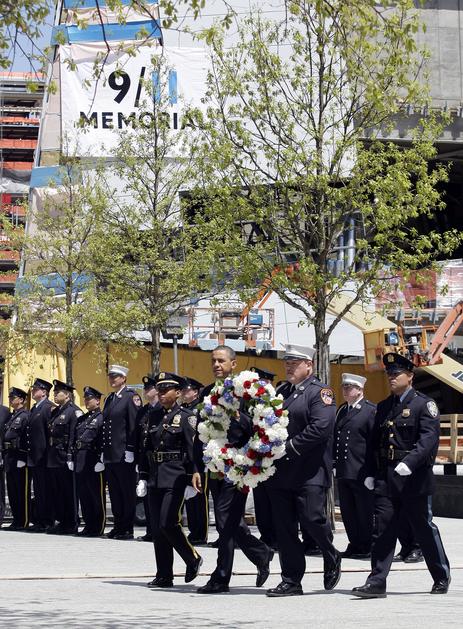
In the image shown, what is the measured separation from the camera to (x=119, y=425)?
17.2 m

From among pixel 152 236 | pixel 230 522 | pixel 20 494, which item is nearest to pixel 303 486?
pixel 230 522

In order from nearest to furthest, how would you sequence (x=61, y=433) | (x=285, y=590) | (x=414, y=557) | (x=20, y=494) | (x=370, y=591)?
(x=370, y=591)
(x=285, y=590)
(x=414, y=557)
(x=61, y=433)
(x=20, y=494)

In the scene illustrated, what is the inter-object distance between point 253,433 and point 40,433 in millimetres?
8575

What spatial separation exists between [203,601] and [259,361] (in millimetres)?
30482

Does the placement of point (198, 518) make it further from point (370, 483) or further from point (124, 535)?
point (370, 483)

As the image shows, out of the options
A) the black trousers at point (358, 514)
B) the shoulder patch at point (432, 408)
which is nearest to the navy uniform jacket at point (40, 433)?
the black trousers at point (358, 514)

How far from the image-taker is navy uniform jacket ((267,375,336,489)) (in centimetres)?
1076

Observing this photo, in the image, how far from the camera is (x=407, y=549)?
1398 centimetres

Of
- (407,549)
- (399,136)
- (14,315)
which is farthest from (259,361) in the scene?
(407,549)

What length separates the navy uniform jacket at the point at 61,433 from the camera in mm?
18484

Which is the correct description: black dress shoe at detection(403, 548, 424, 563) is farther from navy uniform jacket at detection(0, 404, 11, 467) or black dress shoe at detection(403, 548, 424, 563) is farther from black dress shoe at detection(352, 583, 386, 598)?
navy uniform jacket at detection(0, 404, 11, 467)

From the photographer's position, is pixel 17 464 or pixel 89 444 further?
pixel 17 464

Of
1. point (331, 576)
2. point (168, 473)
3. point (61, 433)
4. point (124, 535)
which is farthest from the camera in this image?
point (61, 433)

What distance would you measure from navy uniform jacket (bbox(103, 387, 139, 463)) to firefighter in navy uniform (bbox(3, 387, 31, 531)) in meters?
2.40
